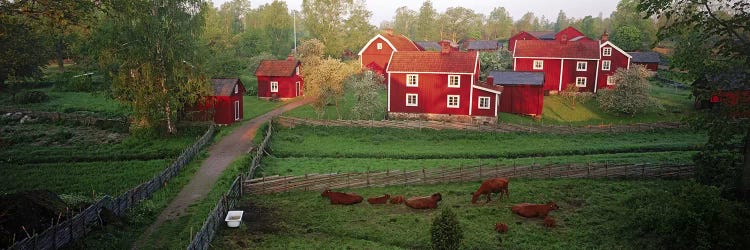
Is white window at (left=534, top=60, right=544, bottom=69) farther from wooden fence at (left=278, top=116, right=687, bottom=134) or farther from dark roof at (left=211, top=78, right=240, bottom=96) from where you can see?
dark roof at (left=211, top=78, right=240, bottom=96)

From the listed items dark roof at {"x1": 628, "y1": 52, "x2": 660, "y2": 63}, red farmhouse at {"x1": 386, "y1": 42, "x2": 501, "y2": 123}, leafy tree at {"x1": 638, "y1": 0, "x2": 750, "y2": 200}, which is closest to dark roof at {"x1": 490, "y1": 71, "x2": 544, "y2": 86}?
red farmhouse at {"x1": 386, "y1": 42, "x2": 501, "y2": 123}

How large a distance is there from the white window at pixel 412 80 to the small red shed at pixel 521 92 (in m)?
6.40

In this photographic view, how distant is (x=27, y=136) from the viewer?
123ft

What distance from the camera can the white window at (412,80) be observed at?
45.2 meters

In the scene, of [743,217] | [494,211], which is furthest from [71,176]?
[743,217]

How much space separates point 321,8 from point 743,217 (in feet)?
216

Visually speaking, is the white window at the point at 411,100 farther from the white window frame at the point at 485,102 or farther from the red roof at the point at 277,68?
the red roof at the point at 277,68

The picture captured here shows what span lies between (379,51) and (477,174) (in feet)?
132

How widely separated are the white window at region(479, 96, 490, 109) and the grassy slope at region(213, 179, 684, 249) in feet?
59.7

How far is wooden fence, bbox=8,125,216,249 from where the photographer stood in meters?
Answer: 16.0

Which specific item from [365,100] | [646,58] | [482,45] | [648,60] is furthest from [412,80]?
[482,45]

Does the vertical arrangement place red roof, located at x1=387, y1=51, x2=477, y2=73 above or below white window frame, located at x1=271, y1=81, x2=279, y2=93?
above

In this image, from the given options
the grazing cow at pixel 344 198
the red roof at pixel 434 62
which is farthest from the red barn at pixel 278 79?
the grazing cow at pixel 344 198

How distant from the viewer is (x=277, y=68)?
58.1m
